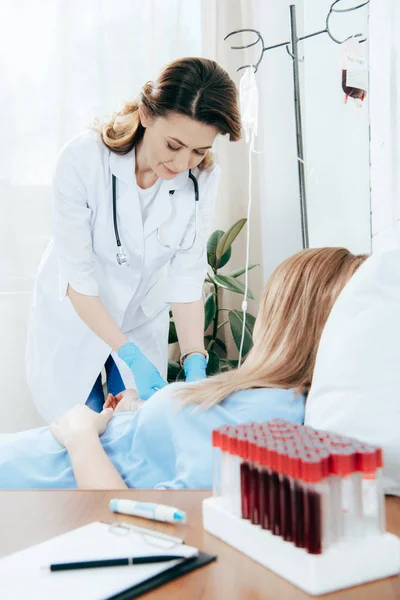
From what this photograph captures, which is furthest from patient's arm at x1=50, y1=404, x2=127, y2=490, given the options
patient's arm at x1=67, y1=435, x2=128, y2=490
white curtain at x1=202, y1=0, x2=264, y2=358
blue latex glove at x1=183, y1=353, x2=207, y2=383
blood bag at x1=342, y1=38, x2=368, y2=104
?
white curtain at x1=202, y1=0, x2=264, y2=358

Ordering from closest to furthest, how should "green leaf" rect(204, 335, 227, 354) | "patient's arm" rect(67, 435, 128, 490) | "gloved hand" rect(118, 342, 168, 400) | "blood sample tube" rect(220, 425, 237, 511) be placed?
"blood sample tube" rect(220, 425, 237, 511) → "patient's arm" rect(67, 435, 128, 490) → "gloved hand" rect(118, 342, 168, 400) → "green leaf" rect(204, 335, 227, 354)

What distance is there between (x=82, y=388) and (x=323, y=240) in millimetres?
995

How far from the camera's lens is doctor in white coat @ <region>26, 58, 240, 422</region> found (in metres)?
1.62

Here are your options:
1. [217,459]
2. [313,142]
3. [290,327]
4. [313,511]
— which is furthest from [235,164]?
[313,511]

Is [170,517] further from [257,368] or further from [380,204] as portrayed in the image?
[380,204]

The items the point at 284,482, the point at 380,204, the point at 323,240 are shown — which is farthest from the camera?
the point at 323,240

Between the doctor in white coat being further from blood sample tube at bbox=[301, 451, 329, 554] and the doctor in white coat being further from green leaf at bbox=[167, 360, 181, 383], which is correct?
blood sample tube at bbox=[301, 451, 329, 554]


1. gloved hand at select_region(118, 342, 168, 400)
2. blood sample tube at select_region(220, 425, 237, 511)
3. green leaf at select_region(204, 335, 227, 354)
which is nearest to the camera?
blood sample tube at select_region(220, 425, 237, 511)

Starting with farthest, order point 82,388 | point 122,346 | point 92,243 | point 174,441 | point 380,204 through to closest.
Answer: point 82,388 < point 92,243 < point 122,346 < point 380,204 < point 174,441

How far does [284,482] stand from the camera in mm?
537

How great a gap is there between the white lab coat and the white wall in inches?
18.4

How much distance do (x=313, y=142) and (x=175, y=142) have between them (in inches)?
36.7

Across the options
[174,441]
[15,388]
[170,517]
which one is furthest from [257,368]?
[15,388]

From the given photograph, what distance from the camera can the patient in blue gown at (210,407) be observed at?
0.94 metres
